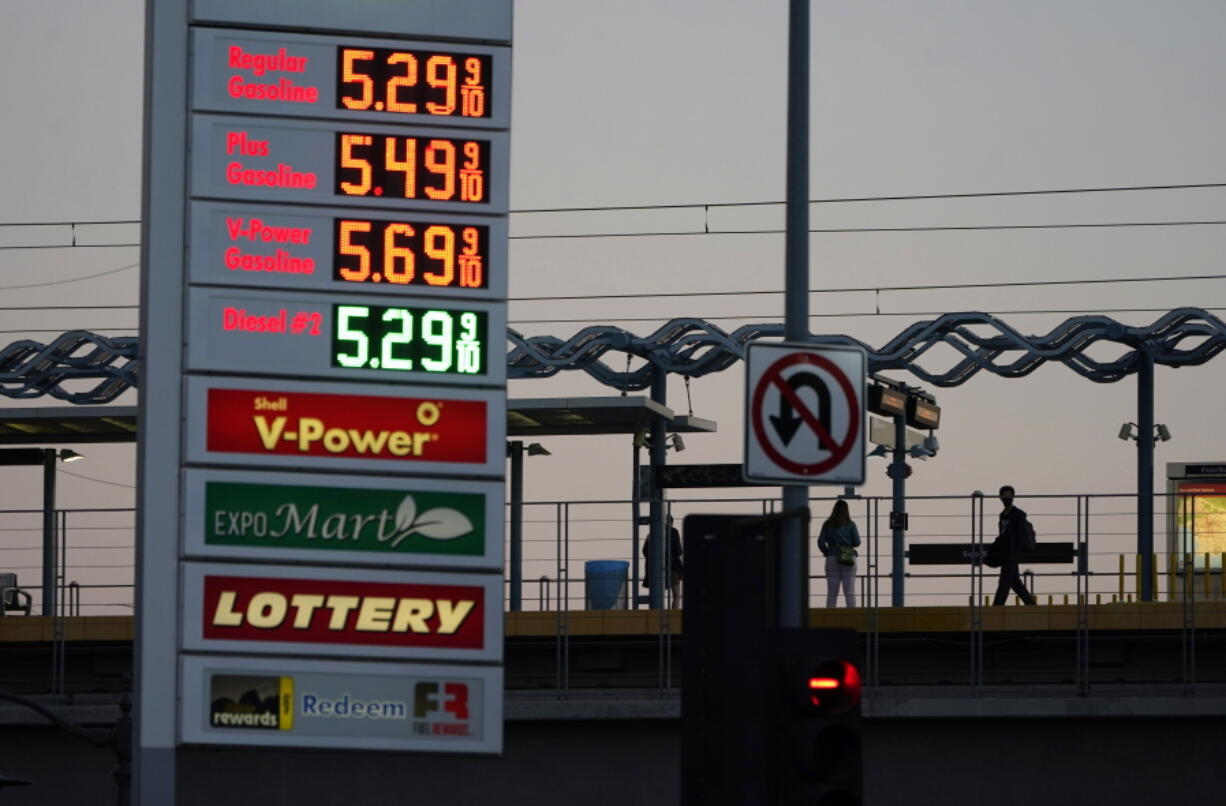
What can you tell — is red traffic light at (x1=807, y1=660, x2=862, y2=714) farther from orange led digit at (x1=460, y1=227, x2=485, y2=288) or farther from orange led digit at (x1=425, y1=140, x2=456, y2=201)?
orange led digit at (x1=425, y1=140, x2=456, y2=201)

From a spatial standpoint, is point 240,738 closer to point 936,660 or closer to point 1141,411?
point 936,660

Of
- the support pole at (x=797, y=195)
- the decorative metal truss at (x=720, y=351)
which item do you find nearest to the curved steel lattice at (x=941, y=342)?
the decorative metal truss at (x=720, y=351)

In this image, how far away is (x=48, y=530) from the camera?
32031 millimetres

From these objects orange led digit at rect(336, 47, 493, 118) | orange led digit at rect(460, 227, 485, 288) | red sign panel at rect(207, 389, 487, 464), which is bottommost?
red sign panel at rect(207, 389, 487, 464)

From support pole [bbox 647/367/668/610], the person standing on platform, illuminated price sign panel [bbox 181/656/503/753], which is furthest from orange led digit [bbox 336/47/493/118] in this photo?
the person standing on platform

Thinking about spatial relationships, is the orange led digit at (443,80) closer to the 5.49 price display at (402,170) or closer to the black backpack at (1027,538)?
the 5.49 price display at (402,170)

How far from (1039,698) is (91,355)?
17.4 metres

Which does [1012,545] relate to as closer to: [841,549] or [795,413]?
[841,549]

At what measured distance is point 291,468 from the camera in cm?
1448

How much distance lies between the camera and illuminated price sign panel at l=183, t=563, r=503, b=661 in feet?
47.2

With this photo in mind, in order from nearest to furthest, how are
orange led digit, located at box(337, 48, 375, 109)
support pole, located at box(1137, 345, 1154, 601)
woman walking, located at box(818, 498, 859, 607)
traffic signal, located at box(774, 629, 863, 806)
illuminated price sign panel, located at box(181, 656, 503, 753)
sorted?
traffic signal, located at box(774, 629, 863, 806) < illuminated price sign panel, located at box(181, 656, 503, 753) < orange led digit, located at box(337, 48, 375, 109) < woman walking, located at box(818, 498, 859, 607) < support pole, located at box(1137, 345, 1154, 601)

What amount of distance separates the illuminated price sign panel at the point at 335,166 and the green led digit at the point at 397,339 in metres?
0.70

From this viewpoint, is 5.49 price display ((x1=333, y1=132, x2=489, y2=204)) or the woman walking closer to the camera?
5.49 price display ((x1=333, y1=132, x2=489, y2=204))

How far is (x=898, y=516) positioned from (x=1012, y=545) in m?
4.03
